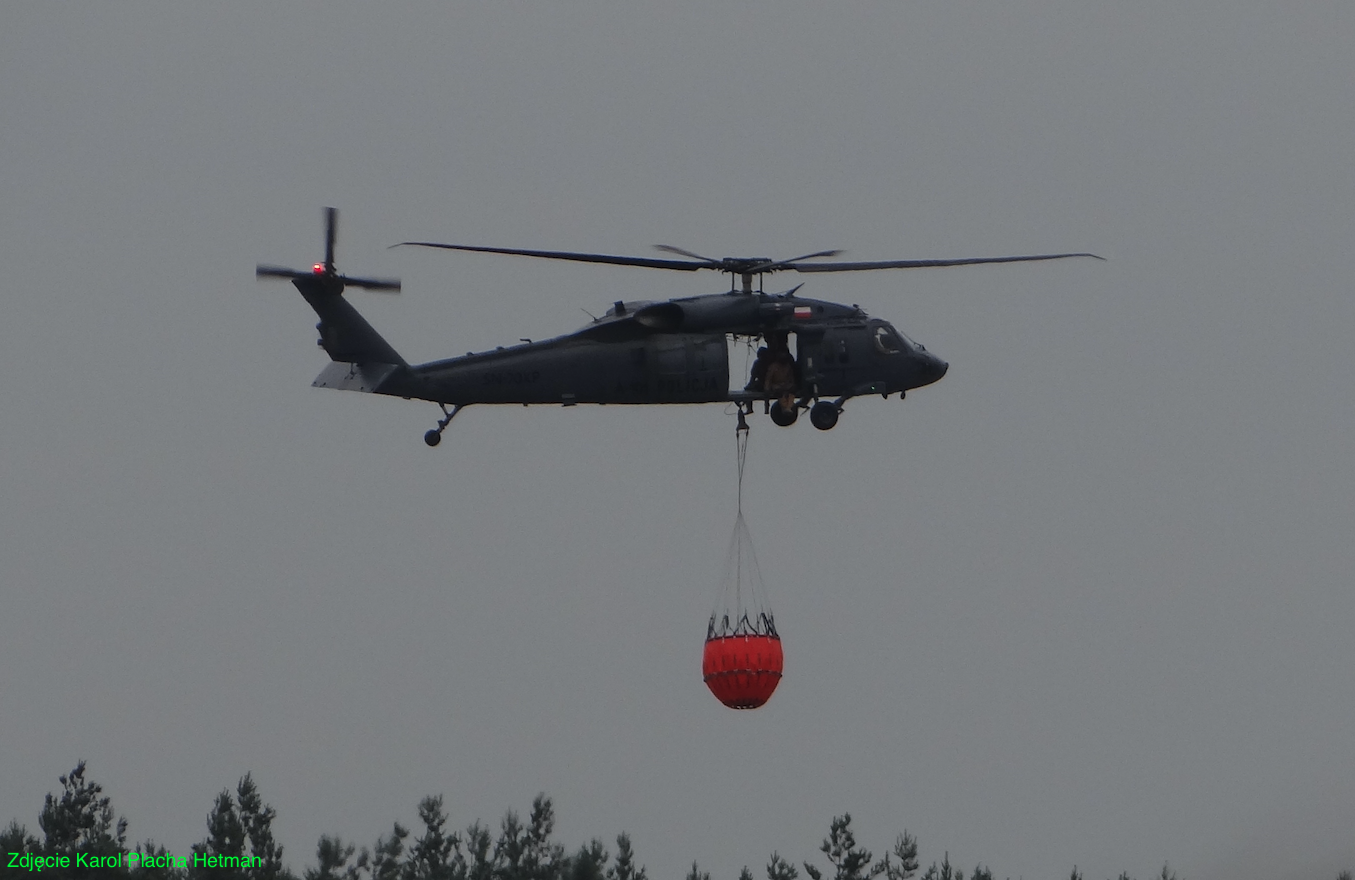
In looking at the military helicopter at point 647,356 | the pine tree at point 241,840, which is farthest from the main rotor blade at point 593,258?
the pine tree at point 241,840

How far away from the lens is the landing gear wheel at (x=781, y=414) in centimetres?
5341

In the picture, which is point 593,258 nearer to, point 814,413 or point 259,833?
point 814,413

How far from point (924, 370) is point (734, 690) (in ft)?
29.4

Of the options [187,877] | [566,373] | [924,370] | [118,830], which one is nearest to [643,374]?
[566,373]

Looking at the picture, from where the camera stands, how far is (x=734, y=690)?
50406 millimetres

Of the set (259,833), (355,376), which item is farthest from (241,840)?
(355,376)

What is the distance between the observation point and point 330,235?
53.6 meters

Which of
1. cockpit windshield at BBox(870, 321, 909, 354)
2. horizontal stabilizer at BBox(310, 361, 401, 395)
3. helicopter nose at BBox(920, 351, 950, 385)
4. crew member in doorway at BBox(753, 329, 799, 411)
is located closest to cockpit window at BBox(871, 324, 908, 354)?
cockpit windshield at BBox(870, 321, 909, 354)

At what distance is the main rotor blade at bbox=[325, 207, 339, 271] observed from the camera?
175 feet

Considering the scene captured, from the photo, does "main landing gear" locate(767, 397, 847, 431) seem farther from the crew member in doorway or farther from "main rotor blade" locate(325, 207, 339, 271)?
"main rotor blade" locate(325, 207, 339, 271)

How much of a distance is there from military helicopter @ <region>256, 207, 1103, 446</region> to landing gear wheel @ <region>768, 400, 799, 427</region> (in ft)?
0.07

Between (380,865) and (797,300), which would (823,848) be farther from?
(797,300)

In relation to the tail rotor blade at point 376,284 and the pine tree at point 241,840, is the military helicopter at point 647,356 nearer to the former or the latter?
the tail rotor blade at point 376,284

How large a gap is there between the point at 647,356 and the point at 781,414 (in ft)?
10.1
